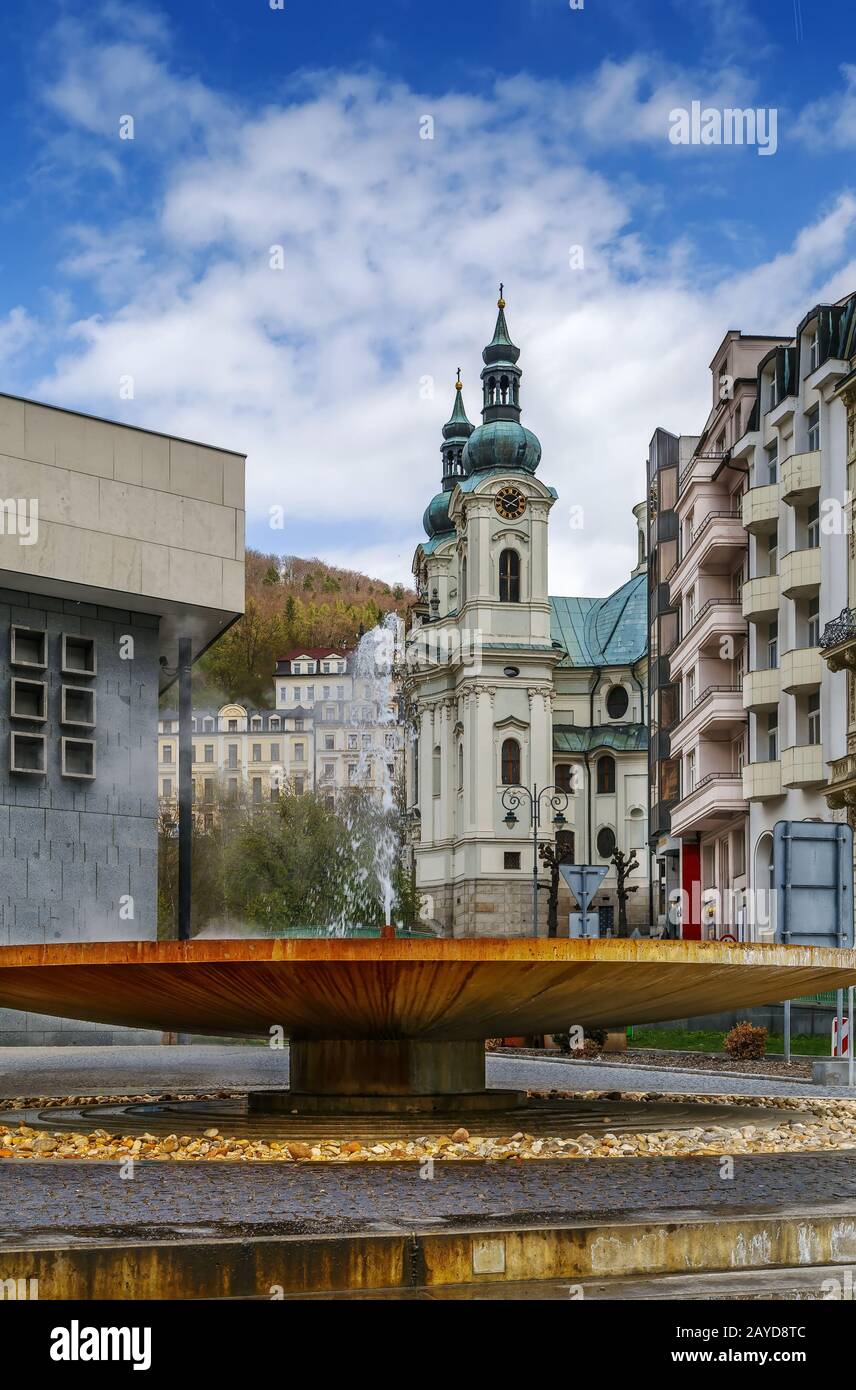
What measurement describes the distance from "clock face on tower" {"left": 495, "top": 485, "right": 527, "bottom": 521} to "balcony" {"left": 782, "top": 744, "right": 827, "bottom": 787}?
61.9 meters

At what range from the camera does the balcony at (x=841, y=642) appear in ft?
131

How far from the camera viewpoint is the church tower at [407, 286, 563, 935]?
10131cm

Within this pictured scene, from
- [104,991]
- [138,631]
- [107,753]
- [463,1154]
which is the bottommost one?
[463,1154]

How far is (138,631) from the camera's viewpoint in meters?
30.1

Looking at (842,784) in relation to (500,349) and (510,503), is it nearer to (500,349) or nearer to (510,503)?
(510,503)

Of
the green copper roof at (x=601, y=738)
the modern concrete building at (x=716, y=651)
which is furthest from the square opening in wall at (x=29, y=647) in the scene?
the green copper roof at (x=601, y=738)

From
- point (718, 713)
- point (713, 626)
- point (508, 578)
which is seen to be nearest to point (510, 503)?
point (508, 578)

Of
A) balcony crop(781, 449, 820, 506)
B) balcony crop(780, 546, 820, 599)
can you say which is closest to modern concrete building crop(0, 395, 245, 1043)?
balcony crop(780, 546, 820, 599)

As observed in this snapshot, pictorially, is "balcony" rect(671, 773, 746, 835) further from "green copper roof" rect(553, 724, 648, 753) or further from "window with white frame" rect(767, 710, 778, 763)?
"green copper roof" rect(553, 724, 648, 753)

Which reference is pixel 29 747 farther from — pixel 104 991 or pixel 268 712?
pixel 268 712

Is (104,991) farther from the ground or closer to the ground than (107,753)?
closer to the ground

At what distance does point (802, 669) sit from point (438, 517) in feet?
266
